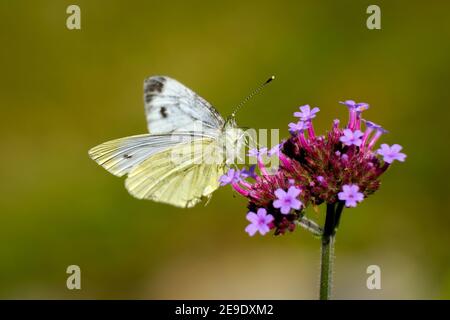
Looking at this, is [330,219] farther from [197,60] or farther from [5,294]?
[197,60]

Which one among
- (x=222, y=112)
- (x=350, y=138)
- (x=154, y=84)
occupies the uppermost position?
(x=222, y=112)

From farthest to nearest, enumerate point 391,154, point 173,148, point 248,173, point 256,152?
point 173,148 < point 256,152 < point 248,173 < point 391,154

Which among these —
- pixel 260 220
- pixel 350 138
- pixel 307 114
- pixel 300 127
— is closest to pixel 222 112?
pixel 307 114

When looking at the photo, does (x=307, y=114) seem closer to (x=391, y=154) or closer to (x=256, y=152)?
(x=256, y=152)

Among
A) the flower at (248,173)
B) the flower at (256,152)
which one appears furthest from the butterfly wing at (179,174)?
the flower at (248,173)

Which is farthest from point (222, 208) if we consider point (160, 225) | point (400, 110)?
point (400, 110)

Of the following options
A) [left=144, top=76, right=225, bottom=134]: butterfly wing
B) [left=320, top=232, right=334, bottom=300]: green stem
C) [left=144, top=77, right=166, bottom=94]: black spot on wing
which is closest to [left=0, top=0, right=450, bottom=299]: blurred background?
[left=320, top=232, right=334, bottom=300]: green stem

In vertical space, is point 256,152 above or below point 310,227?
above

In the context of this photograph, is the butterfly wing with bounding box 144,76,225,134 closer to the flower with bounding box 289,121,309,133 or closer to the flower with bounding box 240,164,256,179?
the flower with bounding box 240,164,256,179
